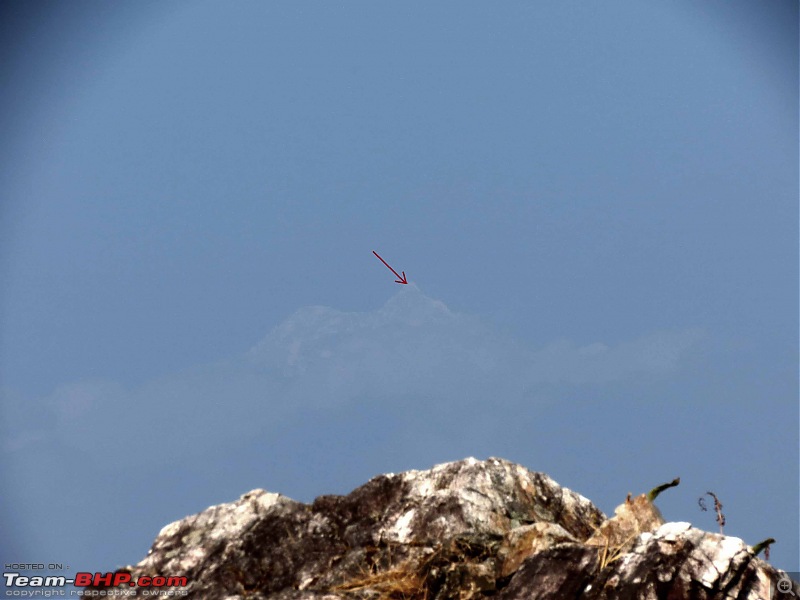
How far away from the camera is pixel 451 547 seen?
34.2 ft

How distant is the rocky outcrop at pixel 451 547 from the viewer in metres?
8.48

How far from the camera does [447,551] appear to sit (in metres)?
10.4

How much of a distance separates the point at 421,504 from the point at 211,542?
369 cm

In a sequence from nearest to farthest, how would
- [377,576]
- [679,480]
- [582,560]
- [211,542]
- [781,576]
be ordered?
[781,576], [582,560], [377,576], [679,480], [211,542]

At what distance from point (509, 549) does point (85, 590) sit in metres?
7.15

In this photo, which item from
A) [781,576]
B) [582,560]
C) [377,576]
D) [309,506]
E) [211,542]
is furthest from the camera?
[309,506]

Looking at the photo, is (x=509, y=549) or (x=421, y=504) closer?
(x=509, y=549)

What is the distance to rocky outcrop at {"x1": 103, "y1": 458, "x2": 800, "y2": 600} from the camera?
848 centimetres

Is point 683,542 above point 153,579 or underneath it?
underneath

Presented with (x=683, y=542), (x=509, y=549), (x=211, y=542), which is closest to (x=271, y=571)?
(x=211, y=542)

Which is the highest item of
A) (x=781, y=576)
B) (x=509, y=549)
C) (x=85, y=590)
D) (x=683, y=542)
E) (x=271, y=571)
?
(x=85, y=590)

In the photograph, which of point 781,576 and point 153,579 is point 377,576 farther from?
point 781,576

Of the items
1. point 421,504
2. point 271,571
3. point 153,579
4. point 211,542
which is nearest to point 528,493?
point 421,504

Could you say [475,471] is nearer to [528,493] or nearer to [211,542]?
[528,493]
